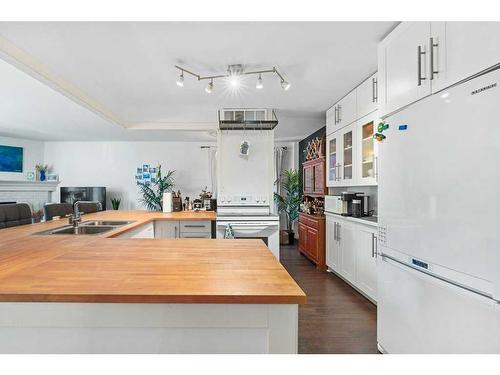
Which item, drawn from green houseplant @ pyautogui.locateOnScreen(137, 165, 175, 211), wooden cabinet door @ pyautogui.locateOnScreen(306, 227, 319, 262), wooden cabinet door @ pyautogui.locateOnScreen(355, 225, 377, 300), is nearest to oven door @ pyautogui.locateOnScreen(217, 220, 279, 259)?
wooden cabinet door @ pyautogui.locateOnScreen(306, 227, 319, 262)

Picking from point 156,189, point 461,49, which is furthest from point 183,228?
point 156,189

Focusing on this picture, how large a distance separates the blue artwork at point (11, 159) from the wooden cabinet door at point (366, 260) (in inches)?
278

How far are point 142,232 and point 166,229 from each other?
52 cm

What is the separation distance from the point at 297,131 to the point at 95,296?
5.19m

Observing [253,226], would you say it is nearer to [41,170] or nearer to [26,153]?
[41,170]

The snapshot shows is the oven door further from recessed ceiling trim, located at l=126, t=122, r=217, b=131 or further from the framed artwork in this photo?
the framed artwork

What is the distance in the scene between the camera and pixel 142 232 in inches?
127

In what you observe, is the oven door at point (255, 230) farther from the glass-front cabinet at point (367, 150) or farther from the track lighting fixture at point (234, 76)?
the track lighting fixture at point (234, 76)

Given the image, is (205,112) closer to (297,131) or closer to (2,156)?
(297,131)

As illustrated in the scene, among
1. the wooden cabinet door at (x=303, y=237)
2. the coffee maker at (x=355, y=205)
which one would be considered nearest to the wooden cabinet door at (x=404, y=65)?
the coffee maker at (x=355, y=205)

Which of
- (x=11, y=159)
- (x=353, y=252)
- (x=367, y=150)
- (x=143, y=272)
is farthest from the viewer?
(x=11, y=159)

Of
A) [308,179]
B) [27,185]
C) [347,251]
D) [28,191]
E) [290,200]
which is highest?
[308,179]
